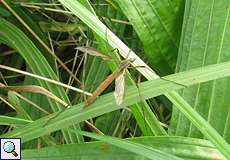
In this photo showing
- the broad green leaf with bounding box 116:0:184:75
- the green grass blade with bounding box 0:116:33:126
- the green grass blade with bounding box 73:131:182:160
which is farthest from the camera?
the broad green leaf with bounding box 116:0:184:75

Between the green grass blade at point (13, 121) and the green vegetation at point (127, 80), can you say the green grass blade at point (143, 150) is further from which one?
the green grass blade at point (13, 121)

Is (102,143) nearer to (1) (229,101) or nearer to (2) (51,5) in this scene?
(1) (229,101)

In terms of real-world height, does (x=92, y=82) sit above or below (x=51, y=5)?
below

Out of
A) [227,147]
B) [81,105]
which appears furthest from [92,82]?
[227,147]

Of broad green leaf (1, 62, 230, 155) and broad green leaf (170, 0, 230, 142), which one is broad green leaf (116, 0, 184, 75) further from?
broad green leaf (1, 62, 230, 155)

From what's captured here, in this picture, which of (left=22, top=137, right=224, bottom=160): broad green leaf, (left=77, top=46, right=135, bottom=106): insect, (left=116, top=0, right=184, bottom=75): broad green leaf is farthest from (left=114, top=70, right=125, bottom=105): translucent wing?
(left=116, top=0, right=184, bottom=75): broad green leaf
